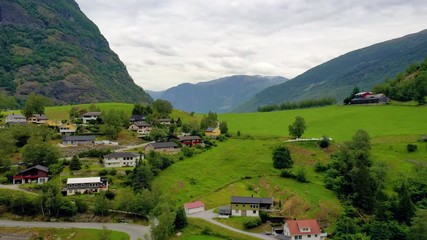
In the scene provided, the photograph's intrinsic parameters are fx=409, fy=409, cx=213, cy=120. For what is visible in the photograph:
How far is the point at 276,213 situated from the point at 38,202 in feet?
151

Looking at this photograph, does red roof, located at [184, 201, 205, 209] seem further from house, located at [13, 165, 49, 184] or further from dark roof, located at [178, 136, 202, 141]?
dark roof, located at [178, 136, 202, 141]

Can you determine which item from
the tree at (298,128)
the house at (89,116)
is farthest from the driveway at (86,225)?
the house at (89,116)

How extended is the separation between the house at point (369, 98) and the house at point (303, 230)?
10804 centimetres

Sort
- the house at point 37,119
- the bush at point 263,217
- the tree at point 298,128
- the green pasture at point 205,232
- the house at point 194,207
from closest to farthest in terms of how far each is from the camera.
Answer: the green pasture at point 205,232
the bush at point 263,217
the house at point 194,207
the tree at point 298,128
the house at point 37,119

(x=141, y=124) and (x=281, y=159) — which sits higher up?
(x=141, y=124)

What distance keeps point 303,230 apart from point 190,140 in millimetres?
56466

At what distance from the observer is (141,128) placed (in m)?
134

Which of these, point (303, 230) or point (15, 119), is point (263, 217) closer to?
point (303, 230)

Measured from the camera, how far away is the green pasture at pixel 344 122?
122m

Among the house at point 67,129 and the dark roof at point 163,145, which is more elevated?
the house at point 67,129

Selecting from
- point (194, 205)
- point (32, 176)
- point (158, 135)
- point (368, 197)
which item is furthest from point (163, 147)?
point (368, 197)

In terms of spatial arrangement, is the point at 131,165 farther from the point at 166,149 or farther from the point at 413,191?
the point at 413,191

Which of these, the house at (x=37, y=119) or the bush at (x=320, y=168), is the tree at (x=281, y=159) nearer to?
the bush at (x=320, y=168)

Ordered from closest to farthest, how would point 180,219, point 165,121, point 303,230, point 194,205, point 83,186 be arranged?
1. point 303,230
2. point 180,219
3. point 194,205
4. point 83,186
5. point 165,121
